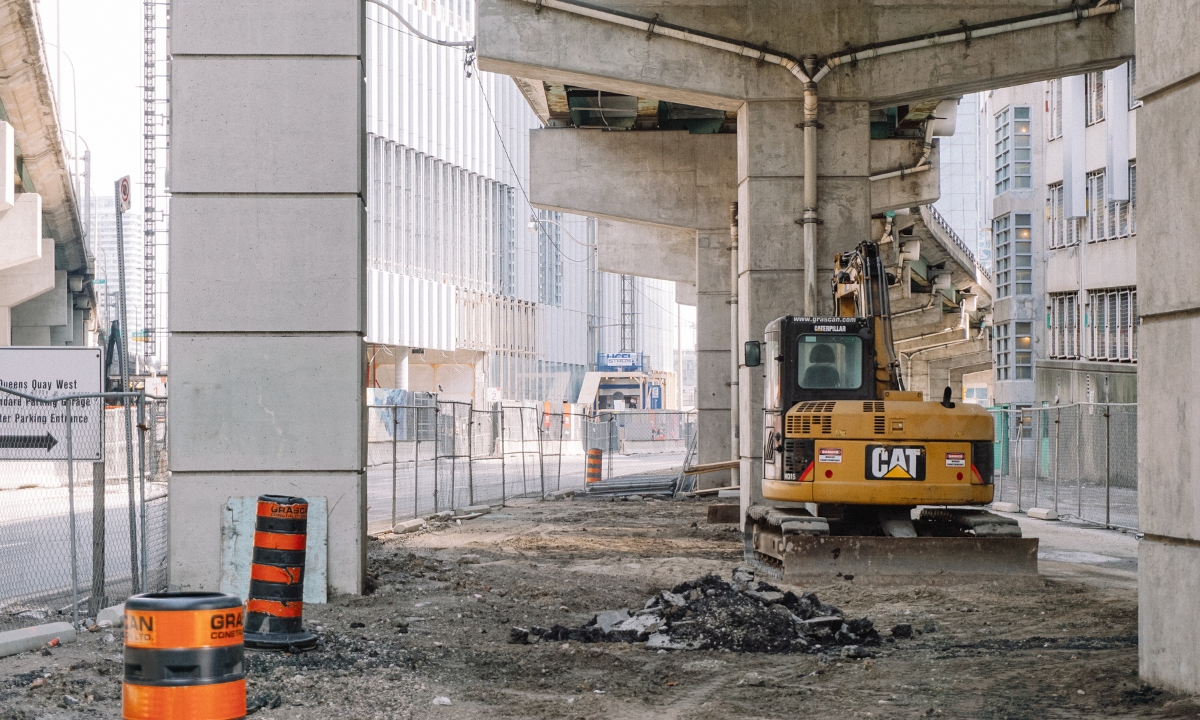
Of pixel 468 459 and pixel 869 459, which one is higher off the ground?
pixel 869 459

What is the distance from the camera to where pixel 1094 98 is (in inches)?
1583

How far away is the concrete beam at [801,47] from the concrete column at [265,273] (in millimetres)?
7636

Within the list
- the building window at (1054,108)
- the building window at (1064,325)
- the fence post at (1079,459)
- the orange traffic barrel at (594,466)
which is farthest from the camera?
the building window at (1054,108)

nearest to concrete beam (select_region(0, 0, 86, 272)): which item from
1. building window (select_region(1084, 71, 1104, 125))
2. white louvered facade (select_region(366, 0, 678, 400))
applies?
white louvered facade (select_region(366, 0, 678, 400))

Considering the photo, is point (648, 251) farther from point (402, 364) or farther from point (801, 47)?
Result: point (402, 364)

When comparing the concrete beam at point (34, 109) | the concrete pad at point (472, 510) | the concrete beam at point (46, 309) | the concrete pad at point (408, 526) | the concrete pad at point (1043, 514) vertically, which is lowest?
the concrete pad at point (1043, 514)

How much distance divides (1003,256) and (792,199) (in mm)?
31202

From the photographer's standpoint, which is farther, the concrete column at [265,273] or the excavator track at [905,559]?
the excavator track at [905,559]

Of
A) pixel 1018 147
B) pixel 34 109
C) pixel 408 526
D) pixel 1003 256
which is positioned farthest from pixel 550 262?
pixel 408 526

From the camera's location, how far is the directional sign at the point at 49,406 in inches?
410

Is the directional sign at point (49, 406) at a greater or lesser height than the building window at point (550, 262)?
lesser

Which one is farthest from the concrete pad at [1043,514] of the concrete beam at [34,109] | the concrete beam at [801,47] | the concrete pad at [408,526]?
the concrete beam at [34,109]

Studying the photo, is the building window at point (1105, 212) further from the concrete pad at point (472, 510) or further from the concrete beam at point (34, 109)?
the concrete beam at point (34, 109)

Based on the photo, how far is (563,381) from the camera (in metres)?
92.1
